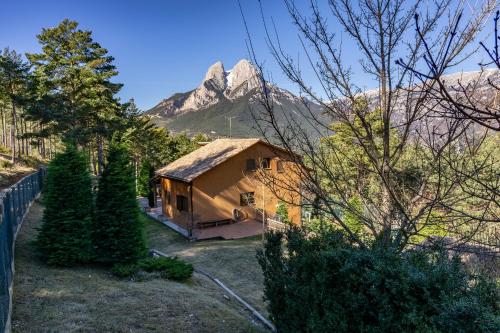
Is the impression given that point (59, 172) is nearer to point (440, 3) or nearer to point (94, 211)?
point (94, 211)

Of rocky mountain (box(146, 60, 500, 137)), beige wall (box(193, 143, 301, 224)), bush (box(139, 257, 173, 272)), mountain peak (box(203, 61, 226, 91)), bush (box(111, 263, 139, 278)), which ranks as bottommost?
bush (box(139, 257, 173, 272))

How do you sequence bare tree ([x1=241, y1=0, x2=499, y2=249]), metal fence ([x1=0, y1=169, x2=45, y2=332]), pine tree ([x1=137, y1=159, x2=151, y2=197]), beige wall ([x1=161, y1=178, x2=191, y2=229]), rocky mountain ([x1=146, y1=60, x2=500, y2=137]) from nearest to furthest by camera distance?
bare tree ([x1=241, y1=0, x2=499, y2=249]), rocky mountain ([x1=146, y1=60, x2=500, y2=137]), metal fence ([x1=0, y1=169, x2=45, y2=332]), beige wall ([x1=161, y1=178, x2=191, y2=229]), pine tree ([x1=137, y1=159, x2=151, y2=197])

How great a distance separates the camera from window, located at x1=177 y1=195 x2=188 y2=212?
22.3 m

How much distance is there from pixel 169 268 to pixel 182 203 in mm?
12104

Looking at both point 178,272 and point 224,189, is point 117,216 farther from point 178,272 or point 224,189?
point 224,189

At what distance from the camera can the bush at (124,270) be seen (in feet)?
32.5

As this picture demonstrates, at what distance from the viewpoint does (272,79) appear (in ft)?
13.4

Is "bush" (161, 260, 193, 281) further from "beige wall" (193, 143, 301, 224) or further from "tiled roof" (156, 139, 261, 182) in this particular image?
"beige wall" (193, 143, 301, 224)

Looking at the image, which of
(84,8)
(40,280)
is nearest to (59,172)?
(40,280)

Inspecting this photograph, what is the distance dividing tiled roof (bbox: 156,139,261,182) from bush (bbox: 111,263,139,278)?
404 inches

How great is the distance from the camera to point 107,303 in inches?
296

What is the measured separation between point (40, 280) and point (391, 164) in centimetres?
859

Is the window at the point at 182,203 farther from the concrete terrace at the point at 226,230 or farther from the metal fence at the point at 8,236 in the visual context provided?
the metal fence at the point at 8,236

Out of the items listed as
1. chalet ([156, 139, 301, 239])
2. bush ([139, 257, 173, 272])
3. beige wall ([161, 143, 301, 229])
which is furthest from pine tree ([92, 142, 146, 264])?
beige wall ([161, 143, 301, 229])
